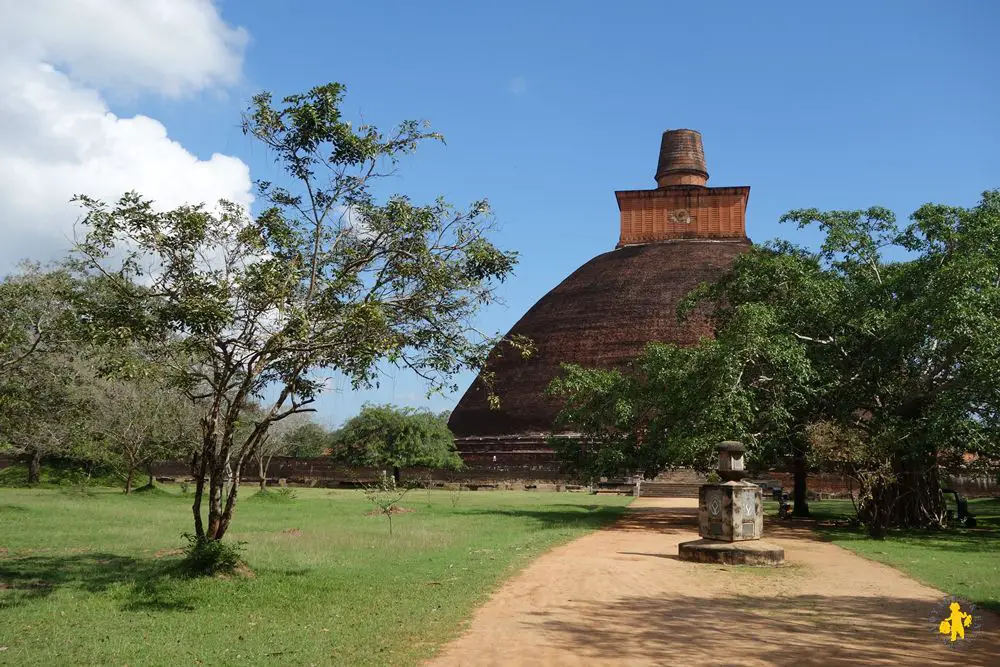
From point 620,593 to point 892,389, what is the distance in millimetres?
12257

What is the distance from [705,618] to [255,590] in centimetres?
466

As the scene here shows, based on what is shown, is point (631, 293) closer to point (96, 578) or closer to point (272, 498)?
point (272, 498)

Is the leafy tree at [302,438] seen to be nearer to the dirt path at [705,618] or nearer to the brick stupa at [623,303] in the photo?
the brick stupa at [623,303]

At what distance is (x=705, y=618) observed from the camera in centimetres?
768

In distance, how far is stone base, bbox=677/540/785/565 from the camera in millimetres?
11797

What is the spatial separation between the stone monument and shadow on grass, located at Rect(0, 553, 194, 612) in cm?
727

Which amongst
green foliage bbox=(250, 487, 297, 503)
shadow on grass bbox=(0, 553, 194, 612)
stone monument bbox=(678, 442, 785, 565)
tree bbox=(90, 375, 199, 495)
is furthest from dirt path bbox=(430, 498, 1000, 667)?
tree bbox=(90, 375, 199, 495)

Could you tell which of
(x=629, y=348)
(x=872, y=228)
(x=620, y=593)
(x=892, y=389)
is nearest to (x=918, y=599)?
(x=620, y=593)

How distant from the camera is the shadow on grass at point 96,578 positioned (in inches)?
332

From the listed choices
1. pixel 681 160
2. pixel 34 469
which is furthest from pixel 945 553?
pixel 681 160

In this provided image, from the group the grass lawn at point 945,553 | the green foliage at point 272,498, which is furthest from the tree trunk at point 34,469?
the grass lawn at point 945,553

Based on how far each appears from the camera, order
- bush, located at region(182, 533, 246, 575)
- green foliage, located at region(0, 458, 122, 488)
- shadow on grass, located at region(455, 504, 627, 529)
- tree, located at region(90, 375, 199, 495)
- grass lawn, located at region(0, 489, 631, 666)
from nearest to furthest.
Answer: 1. grass lawn, located at region(0, 489, 631, 666)
2. bush, located at region(182, 533, 246, 575)
3. shadow on grass, located at region(455, 504, 627, 529)
4. tree, located at region(90, 375, 199, 495)
5. green foliage, located at region(0, 458, 122, 488)

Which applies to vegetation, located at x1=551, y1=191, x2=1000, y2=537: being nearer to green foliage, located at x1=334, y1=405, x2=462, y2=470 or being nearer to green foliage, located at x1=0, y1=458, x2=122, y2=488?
green foliage, located at x1=334, y1=405, x2=462, y2=470

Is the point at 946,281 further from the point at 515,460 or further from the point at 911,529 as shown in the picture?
the point at 515,460
